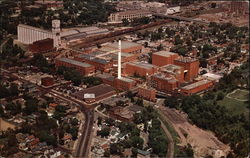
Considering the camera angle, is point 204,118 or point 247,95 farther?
point 247,95

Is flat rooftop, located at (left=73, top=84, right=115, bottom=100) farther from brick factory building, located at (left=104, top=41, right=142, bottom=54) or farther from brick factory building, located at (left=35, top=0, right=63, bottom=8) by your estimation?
brick factory building, located at (left=35, top=0, right=63, bottom=8)

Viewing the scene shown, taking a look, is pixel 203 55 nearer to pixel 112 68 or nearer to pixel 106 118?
pixel 112 68

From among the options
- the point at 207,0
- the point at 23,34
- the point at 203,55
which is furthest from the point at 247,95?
the point at 207,0

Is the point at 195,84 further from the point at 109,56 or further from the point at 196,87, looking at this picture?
the point at 109,56

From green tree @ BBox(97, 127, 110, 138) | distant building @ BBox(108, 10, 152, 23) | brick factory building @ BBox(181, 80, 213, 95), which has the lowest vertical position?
green tree @ BBox(97, 127, 110, 138)

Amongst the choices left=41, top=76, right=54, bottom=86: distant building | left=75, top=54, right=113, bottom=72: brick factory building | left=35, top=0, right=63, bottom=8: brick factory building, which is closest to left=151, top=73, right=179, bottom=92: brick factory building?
left=75, top=54, right=113, bottom=72: brick factory building

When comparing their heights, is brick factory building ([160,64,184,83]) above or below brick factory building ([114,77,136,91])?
above
